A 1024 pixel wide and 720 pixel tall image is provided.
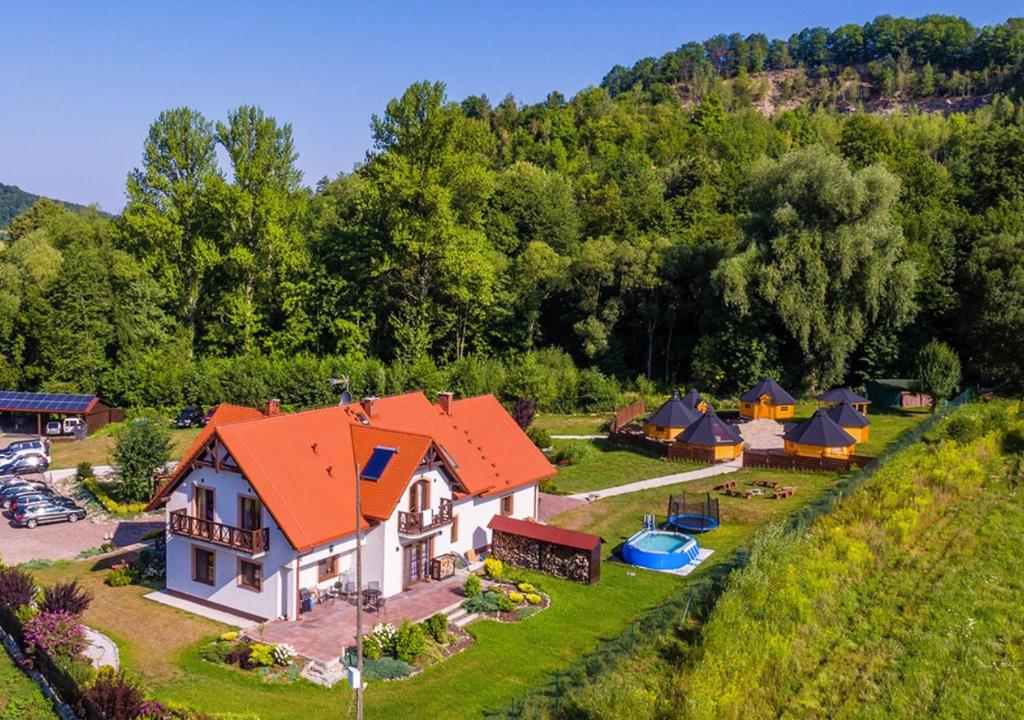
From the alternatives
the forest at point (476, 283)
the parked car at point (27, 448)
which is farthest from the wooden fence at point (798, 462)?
the parked car at point (27, 448)

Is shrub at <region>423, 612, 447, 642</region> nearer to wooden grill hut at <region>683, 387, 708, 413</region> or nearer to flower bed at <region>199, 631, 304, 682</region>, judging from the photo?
flower bed at <region>199, 631, 304, 682</region>

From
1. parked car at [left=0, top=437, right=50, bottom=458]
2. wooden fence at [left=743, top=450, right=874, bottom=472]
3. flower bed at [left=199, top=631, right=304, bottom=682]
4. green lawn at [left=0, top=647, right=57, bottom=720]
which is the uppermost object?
wooden fence at [left=743, top=450, right=874, bottom=472]

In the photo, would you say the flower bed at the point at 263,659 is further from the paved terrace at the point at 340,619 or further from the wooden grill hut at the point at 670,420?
the wooden grill hut at the point at 670,420

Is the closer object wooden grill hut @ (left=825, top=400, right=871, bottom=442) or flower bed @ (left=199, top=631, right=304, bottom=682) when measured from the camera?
flower bed @ (left=199, top=631, right=304, bottom=682)

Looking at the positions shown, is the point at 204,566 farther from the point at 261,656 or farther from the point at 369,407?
the point at 369,407

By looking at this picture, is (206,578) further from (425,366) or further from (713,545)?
(425,366)

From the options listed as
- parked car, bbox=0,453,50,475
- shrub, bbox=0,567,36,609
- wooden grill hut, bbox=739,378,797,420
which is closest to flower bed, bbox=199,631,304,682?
shrub, bbox=0,567,36,609

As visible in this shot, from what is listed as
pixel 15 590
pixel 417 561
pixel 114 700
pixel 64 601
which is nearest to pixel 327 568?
pixel 417 561

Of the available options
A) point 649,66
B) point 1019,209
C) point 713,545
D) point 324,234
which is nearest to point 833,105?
point 649,66
